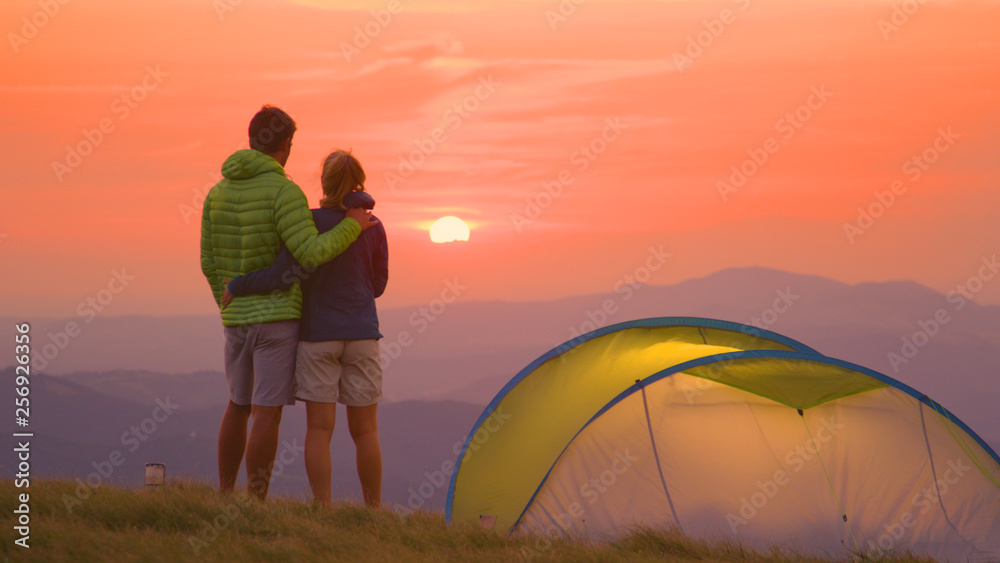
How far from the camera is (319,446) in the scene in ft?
18.8

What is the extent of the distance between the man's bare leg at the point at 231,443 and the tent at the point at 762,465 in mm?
1639

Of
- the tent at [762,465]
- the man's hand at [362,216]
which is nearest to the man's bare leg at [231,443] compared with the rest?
the man's hand at [362,216]

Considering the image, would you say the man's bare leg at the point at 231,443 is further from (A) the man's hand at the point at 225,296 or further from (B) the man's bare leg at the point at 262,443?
(A) the man's hand at the point at 225,296

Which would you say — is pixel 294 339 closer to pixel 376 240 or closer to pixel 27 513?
pixel 376 240

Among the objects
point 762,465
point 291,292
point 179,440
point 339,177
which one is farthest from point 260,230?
point 179,440

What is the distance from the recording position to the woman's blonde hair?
18.9 feet

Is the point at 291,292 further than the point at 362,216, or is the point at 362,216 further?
the point at 362,216

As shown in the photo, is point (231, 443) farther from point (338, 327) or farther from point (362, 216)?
point (362, 216)

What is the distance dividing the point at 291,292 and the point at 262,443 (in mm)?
1033

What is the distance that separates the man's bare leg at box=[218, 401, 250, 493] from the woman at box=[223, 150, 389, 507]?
1.79 ft

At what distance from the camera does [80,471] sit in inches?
279

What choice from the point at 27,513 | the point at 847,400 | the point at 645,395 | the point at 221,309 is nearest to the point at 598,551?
the point at 645,395

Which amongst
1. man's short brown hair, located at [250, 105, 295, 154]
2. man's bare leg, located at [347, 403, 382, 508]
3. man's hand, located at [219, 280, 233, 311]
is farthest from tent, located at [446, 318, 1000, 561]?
man's short brown hair, located at [250, 105, 295, 154]

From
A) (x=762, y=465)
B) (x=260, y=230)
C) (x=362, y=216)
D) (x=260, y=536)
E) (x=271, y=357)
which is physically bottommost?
(x=260, y=536)
